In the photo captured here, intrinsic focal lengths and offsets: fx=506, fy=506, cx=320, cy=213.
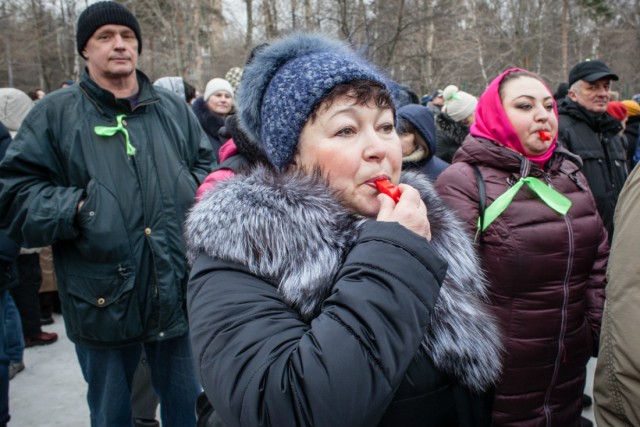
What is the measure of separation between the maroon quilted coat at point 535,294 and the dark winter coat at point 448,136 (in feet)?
9.00

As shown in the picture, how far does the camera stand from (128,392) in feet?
8.63

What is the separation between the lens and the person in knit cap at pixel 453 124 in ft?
17.1

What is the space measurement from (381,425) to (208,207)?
0.70m

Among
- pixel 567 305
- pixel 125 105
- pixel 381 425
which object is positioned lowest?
pixel 567 305

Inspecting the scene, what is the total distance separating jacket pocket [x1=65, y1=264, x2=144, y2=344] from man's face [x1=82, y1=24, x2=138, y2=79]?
102cm

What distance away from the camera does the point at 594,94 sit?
4.50 m

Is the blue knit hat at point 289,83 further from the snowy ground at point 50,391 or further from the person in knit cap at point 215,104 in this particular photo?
the person in knit cap at point 215,104

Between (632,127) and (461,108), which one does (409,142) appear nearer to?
(461,108)

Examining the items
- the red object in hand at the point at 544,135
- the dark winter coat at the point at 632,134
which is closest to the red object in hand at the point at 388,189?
the red object in hand at the point at 544,135

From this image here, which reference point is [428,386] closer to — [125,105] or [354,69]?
[354,69]

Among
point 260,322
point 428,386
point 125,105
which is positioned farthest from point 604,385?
point 125,105

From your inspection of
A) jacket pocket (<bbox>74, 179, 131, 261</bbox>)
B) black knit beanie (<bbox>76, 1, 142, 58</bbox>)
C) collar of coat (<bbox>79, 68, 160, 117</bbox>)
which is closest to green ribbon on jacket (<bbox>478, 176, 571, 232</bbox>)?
jacket pocket (<bbox>74, 179, 131, 261</bbox>)

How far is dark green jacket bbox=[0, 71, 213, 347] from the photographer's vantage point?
7.93ft

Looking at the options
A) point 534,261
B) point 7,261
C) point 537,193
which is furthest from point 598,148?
point 7,261
